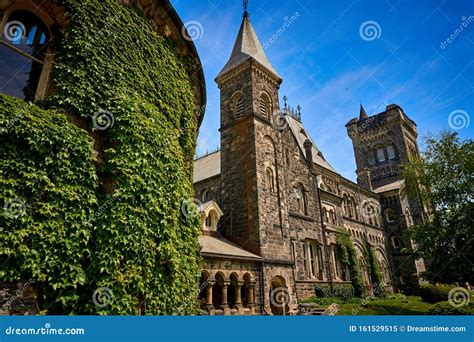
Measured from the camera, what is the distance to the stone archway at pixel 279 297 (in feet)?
49.5

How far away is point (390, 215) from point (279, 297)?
2749 centimetres

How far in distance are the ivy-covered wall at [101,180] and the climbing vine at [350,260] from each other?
19.3 meters

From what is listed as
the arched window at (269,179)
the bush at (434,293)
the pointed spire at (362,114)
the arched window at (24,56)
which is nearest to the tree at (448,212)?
the bush at (434,293)

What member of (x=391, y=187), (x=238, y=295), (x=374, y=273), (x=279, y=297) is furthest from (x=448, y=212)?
(x=391, y=187)

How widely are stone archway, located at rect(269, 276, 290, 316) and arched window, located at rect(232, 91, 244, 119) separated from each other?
34.9ft

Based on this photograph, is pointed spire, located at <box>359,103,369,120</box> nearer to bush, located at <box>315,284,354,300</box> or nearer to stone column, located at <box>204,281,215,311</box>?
bush, located at <box>315,284,354,300</box>

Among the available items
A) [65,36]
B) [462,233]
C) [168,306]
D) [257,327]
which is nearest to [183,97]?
[65,36]

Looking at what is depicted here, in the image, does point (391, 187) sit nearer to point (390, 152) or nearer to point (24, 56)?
point (390, 152)

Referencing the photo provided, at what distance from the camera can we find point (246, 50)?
20031 mm

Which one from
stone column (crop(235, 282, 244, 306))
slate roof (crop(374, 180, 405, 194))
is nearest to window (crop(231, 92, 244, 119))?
stone column (crop(235, 282, 244, 306))

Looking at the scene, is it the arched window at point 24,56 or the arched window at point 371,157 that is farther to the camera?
the arched window at point 371,157

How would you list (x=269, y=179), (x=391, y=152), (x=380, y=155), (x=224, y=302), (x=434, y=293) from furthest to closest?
(x=380, y=155) → (x=391, y=152) → (x=434, y=293) → (x=269, y=179) → (x=224, y=302)

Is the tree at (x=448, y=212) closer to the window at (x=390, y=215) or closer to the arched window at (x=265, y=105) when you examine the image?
the arched window at (x=265, y=105)

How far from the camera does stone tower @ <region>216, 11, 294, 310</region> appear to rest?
15734 mm
